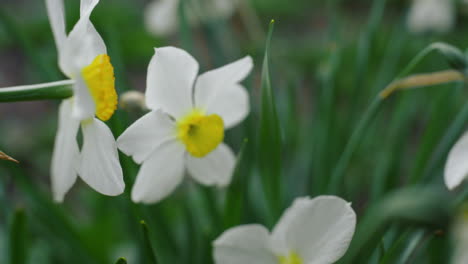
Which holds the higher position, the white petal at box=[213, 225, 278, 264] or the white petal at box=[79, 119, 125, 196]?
the white petal at box=[79, 119, 125, 196]

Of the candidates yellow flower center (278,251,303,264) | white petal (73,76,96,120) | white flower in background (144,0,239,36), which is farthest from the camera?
white flower in background (144,0,239,36)

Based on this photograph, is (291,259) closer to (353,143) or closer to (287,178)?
(353,143)

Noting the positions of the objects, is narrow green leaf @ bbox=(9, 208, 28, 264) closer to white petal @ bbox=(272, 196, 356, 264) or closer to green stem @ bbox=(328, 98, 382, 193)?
white petal @ bbox=(272, 196, 356, 264)

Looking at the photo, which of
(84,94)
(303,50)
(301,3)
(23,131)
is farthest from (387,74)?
(301,3)

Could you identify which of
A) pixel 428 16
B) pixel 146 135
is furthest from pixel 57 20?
pixel 428 16

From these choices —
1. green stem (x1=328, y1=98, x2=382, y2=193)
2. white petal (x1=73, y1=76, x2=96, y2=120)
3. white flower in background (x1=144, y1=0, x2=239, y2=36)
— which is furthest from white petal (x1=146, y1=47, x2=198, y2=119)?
white flower in background (x1=144, y1=0, x2=239, y2=36)
